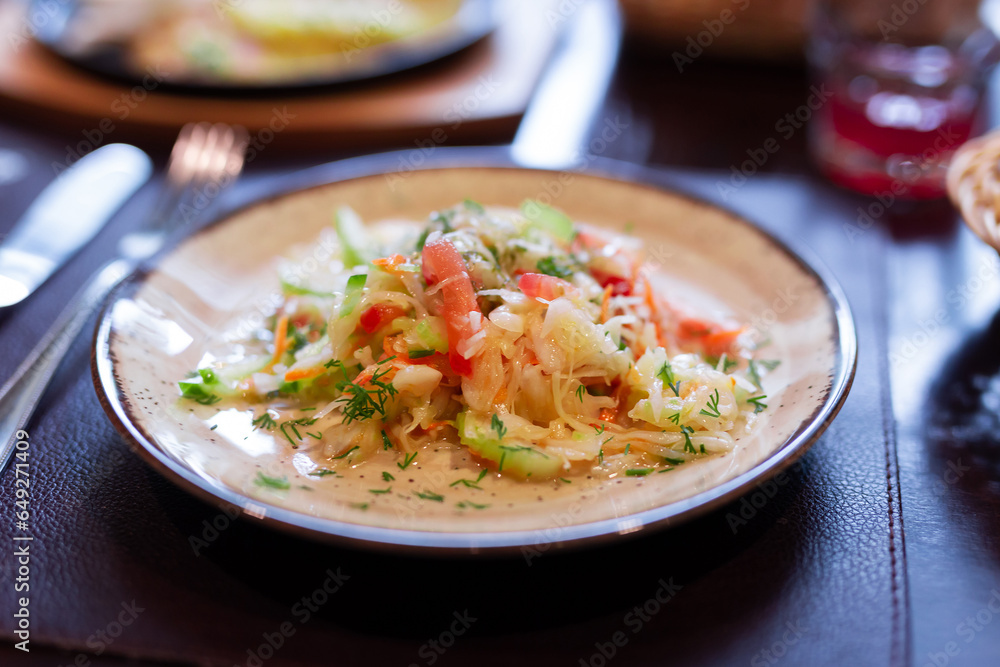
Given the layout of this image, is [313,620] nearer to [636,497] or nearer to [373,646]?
[373,646]

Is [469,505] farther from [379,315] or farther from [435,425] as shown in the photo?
[379,315]

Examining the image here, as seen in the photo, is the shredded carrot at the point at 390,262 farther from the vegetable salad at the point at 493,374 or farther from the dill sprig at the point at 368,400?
the dill sprig at the point at 368,400

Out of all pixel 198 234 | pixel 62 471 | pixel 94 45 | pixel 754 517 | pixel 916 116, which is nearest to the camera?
pixel 754 517

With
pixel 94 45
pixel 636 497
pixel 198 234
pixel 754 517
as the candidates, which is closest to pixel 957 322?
pixel 754 517

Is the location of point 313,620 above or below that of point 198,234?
below

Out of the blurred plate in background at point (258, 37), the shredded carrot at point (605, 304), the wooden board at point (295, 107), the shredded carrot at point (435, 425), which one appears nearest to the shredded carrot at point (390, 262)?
the shredded carrot at point (435, 425)

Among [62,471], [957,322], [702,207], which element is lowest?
[62,471]
